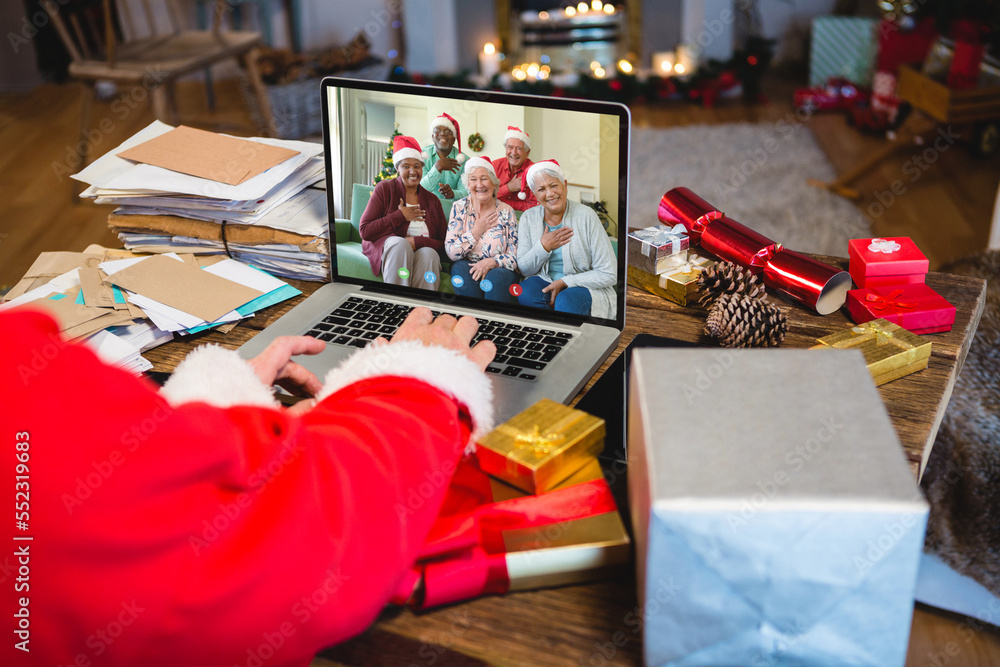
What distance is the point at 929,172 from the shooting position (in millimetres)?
3174

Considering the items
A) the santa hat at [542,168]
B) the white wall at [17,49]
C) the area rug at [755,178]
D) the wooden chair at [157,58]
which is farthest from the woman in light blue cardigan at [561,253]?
the white wall at [17,49]

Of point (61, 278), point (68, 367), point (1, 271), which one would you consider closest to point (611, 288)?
point (68, 367)

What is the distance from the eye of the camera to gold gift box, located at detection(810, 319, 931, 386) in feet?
2.79

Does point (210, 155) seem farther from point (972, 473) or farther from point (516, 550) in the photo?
point (972, 473)

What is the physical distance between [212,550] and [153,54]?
301cm

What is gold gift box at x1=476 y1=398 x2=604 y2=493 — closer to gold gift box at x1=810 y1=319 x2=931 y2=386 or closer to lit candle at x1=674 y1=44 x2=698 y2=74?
gold gift box at x1=810 y1=319 x2=931 y2=386

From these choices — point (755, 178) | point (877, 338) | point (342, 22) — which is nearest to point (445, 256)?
point (877, 338)

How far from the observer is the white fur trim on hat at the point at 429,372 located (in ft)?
2.31

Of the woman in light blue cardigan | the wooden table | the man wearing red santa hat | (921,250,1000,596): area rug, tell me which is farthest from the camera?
(921,250,1000,596): area rug

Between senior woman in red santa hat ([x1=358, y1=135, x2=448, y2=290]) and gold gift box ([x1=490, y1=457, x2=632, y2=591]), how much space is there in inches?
17.6

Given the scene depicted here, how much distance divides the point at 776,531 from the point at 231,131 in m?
3.47

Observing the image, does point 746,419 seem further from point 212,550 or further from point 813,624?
point 212,550

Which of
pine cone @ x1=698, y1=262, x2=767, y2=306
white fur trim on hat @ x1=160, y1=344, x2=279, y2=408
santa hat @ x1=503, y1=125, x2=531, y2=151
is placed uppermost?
santa hat @ x1=503, y1=125, x2=531, y2=151

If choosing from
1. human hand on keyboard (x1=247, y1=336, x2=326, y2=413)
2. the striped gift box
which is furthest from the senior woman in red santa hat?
the striped gift box
